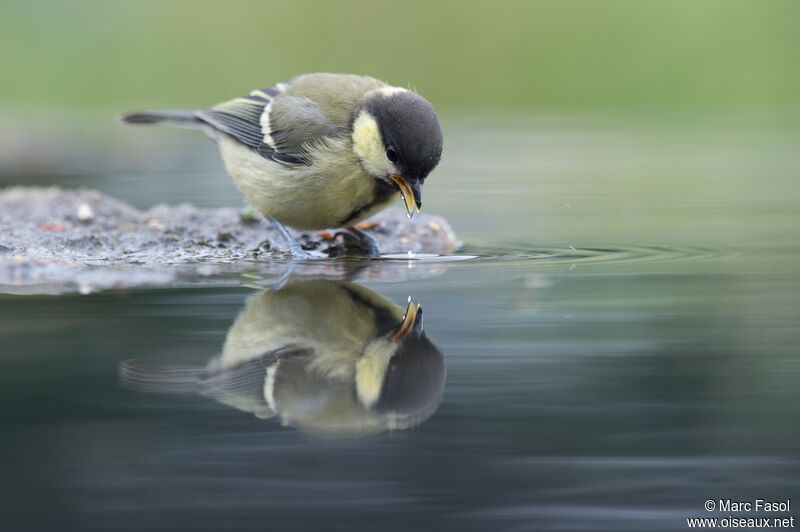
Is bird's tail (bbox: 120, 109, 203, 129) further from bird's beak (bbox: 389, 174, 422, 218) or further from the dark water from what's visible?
the dark water

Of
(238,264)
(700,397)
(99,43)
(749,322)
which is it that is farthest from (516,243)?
(99,43)

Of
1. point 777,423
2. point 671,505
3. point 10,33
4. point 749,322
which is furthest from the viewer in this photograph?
point 10,33

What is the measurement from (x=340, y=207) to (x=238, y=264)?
2.06ft

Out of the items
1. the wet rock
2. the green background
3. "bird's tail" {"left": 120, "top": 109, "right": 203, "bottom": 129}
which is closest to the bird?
the wet rock

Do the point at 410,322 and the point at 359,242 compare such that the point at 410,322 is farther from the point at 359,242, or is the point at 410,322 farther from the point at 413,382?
the point at 359,242

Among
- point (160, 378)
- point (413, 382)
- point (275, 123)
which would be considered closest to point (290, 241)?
point (275, 123)

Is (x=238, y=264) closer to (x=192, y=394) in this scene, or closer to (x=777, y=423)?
(x=192, y=394)

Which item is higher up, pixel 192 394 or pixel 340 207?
pixel 340 207

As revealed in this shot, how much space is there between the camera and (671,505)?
2.15m

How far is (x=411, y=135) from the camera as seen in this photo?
191 inches

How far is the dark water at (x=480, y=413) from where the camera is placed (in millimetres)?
2162

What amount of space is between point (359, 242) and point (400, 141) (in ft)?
3.15

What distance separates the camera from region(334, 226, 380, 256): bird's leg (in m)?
5.47

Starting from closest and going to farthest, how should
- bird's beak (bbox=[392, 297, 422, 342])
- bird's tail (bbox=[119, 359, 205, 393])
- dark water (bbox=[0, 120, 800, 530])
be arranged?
dark water (bbox=[0, 120, 800, 530])
bird's tail (bbox=[119, 359, 205, 393])
bird's beak (bbox=[392, 297, 422, 342])
